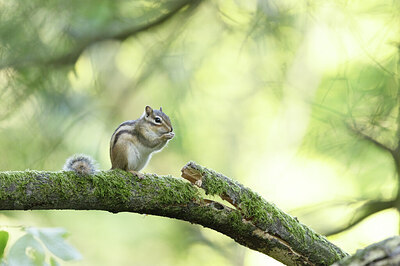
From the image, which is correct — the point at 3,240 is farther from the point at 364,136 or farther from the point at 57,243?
the point at 364,136

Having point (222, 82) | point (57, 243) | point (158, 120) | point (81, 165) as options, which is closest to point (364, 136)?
point (222, 82)

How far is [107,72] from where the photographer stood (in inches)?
126

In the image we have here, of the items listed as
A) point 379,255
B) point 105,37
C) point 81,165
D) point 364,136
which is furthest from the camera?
point 364,136

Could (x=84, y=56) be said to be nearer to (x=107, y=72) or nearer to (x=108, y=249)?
(x=107, y=72)

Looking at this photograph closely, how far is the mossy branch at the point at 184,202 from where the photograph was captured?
1556 mm

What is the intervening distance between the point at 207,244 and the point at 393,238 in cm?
293

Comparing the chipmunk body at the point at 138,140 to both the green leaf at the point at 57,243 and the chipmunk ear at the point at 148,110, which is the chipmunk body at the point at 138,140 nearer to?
the chipmunk ear at the point at 148,110

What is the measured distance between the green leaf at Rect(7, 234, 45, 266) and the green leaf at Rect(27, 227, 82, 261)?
2 centimetres

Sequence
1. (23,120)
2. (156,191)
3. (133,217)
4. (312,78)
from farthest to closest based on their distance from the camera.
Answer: (133,217) < (312,78) < (23,120) < (156,191)

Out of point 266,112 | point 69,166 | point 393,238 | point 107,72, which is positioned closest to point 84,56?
point 107,72

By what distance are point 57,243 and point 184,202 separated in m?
0.40

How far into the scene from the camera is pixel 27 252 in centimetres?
154

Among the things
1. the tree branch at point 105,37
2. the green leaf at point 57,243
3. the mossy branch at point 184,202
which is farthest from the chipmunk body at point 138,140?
the tree branch at point 105,37

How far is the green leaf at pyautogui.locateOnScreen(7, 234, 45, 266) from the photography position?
1.50 metres
